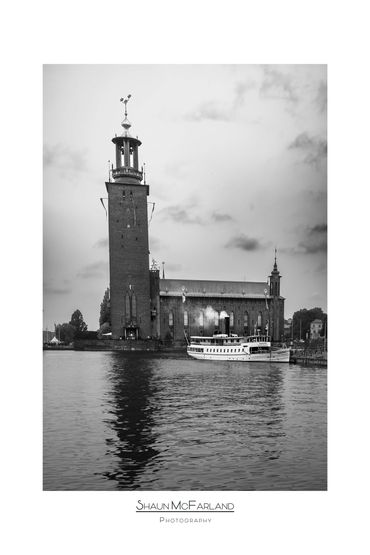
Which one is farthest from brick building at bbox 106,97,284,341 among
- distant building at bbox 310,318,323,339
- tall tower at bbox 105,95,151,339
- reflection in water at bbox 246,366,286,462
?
reflection in water at bbox 246,366,286,462

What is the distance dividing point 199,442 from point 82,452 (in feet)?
7.00

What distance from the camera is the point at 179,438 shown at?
838cm

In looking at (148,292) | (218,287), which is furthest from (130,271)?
(218,287)

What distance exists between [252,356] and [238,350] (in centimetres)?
116

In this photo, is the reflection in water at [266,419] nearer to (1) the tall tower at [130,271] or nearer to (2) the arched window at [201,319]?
(1) the tall tower at [130,271]

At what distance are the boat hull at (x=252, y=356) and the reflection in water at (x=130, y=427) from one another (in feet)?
38.8

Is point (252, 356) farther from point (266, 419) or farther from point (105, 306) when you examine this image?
point (266, 419)

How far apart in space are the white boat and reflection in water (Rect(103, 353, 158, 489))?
11.9 metres

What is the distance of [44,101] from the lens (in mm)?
7305

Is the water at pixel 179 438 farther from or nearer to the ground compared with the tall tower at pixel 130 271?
nearer to the ground

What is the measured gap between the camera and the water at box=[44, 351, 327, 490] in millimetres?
6629

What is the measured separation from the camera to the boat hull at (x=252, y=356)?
26531mm

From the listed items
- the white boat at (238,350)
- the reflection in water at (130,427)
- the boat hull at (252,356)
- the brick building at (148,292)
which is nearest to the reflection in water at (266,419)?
the reflection in water at (130,427)
